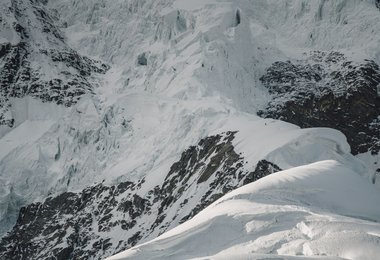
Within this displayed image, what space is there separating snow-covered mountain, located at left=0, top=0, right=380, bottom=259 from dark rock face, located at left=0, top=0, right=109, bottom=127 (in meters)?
0.23

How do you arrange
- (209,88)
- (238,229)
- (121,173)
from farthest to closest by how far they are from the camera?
(209,88), (121,173), (238,229)

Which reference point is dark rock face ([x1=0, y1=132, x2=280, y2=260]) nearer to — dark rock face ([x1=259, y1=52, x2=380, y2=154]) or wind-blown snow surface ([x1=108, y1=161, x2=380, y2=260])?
dark rock face ([x1=259, y1=52, x2=380, y2=154])

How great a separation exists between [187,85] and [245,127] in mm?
19982

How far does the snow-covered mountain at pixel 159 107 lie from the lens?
57.2 m

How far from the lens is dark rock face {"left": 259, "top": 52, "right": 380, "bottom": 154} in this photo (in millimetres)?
86062

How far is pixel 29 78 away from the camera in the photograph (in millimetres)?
93500

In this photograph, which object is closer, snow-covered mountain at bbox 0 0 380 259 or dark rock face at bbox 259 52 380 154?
snow-covered mountain at bbox 0 0 380 259

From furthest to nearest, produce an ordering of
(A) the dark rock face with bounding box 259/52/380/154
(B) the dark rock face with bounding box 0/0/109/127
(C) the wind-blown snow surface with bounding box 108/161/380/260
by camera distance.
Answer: (B) the dark rock face with bounding box 0/0/109/127 < (A) the dark rock face with bounding box 259/52/380/154 < (C) the wind-blown snow surface with bounding box 108/161/380/260

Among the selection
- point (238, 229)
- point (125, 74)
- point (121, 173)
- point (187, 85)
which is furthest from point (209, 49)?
point (238, 229)

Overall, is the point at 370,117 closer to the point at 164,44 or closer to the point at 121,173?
the point at 164,44

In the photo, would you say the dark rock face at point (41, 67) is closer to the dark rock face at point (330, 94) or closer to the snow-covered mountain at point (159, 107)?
the snow-covered mountain at point (159, 107)

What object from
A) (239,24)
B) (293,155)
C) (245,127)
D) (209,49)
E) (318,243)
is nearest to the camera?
(318,243)

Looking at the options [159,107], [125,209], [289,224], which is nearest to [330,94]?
[159,107]

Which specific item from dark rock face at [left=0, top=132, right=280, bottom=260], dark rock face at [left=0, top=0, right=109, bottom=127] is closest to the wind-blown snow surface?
dark rock face at [left=0, top=132, right=280, bottom=260]
